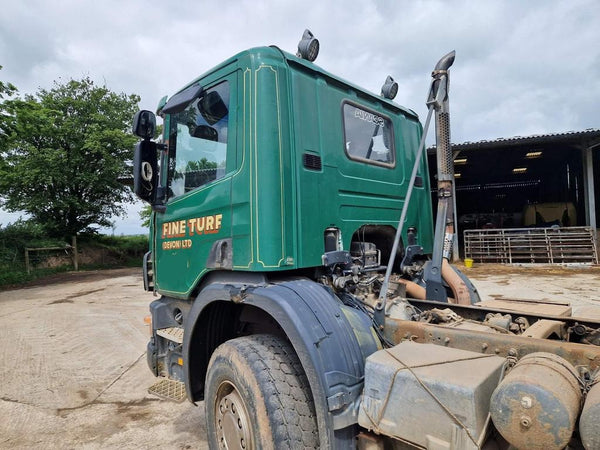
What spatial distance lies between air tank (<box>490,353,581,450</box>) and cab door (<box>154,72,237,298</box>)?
69.5 inches

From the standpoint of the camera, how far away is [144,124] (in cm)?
306

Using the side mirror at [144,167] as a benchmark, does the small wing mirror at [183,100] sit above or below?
above

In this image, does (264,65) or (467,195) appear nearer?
(264,65)

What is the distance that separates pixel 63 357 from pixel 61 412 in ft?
7.15

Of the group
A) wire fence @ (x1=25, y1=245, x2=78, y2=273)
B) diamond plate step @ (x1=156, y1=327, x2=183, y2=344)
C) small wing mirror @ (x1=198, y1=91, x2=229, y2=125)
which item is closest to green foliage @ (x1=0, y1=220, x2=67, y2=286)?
wire fence @ (x1=25, y1=245, x2=78, y2=273)

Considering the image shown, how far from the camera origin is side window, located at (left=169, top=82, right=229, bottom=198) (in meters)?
2.84

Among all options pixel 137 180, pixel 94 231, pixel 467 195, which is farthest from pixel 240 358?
pixel 467 195

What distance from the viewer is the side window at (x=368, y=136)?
10.1 feet

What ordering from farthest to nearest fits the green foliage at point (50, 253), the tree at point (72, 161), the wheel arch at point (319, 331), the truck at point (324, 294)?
the tree at point (72, 161)
the green foliage at point (50, 253)
the wheel arch at point (319, 331)
the truck at point (324, 294)

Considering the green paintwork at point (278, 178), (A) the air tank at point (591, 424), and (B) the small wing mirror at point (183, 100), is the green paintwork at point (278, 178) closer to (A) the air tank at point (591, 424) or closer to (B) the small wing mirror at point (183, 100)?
(B) the small wing mirror at point (183, 100)

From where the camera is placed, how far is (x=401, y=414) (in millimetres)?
1722

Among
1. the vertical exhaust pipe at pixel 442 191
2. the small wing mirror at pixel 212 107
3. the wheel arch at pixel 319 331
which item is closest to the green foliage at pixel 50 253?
the small wing mirror at pixel 212 107

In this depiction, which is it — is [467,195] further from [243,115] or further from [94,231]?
[243,115]

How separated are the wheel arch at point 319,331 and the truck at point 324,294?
0.03 feet
